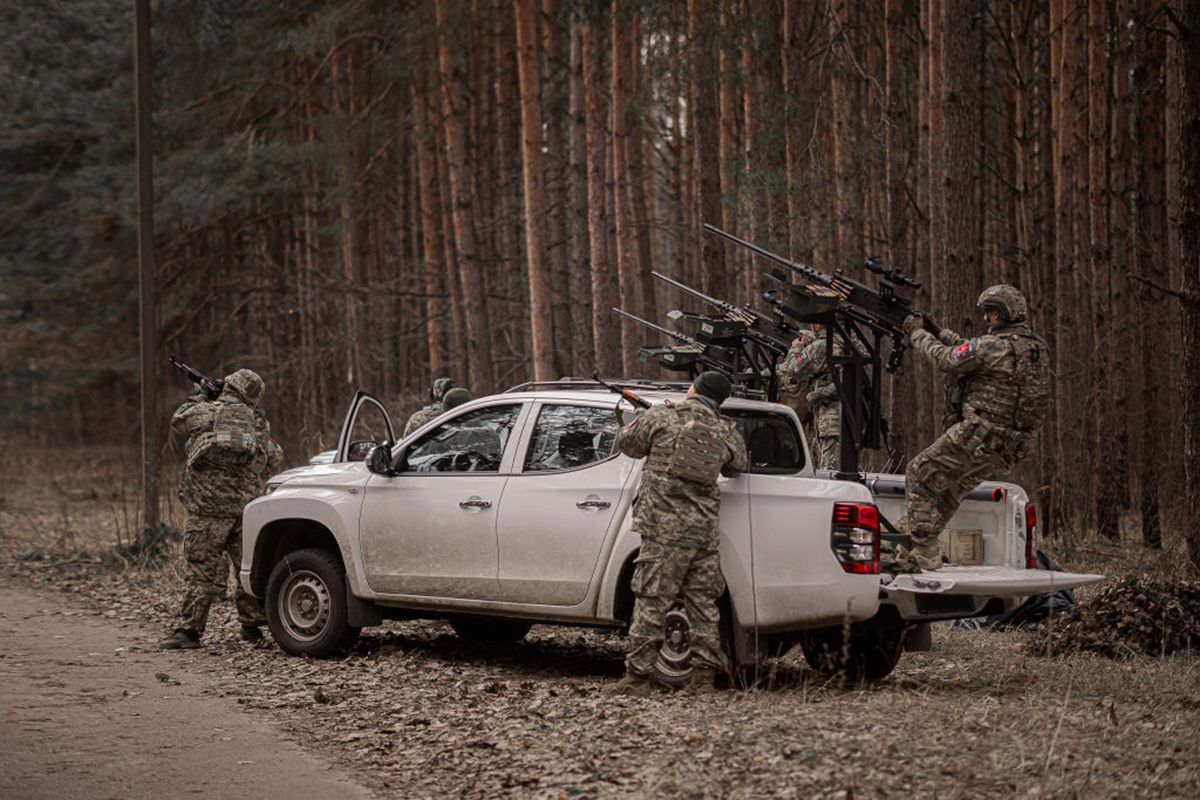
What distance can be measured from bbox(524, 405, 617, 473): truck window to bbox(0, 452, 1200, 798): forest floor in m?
1.42

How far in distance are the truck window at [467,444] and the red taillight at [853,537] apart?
99.2 inches

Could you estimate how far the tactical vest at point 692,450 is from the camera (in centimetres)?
854

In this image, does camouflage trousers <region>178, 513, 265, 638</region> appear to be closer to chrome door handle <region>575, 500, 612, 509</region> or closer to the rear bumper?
chrome door handle <region>575, 500, 612, 509</region>

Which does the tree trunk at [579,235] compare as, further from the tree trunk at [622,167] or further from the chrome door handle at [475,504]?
the chrome door handle at [475,504]

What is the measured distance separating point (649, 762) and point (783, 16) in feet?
66.1

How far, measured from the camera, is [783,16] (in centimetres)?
2516

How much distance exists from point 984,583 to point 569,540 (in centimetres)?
252

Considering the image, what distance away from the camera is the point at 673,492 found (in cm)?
858

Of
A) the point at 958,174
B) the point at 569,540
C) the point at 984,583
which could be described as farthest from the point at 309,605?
the point at 958,174

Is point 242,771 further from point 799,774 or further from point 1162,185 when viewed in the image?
point 1162,185

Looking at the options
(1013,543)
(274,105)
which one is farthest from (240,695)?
(274,105)

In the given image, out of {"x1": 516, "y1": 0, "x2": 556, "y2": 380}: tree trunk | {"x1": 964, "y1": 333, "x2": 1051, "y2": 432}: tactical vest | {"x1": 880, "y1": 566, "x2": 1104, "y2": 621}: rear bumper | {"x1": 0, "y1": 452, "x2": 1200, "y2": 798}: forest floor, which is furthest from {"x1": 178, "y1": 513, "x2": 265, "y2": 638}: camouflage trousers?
{"x1": 516, "y1": 0, "x2": 556, "y2": 380}: tree trunk

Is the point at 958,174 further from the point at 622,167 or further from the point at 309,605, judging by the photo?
the point at 622,167

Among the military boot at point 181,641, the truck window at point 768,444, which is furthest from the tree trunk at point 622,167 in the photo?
the truck window at point 768,444
